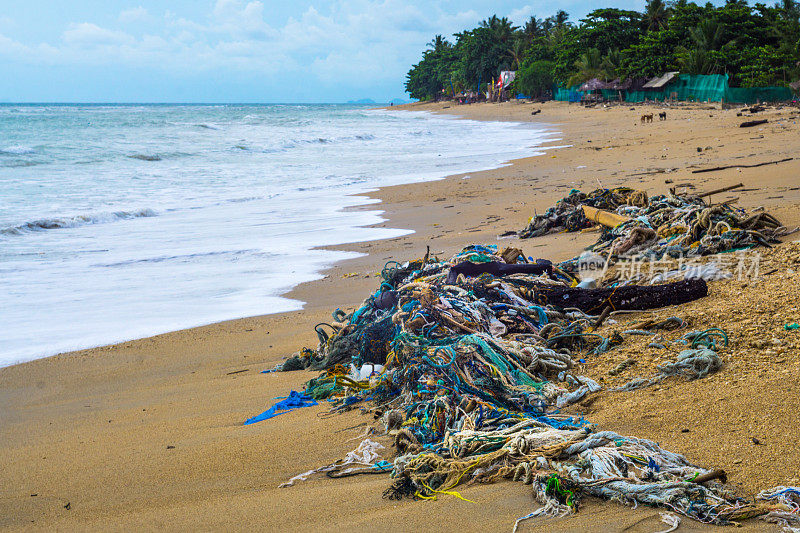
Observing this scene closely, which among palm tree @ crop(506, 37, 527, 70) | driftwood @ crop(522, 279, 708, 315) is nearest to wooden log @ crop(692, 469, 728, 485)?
driftwood @ crop(522, 279, 708, 315)

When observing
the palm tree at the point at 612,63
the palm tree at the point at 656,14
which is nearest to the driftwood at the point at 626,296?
the palm tree at the point at 612,63

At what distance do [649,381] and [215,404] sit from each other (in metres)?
2.56

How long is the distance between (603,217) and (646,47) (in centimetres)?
4081

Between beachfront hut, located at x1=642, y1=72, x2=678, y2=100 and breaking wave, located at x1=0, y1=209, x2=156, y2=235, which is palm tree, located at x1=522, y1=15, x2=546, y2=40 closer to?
beachfront hut, located at x1=642, y1=72, x2=678, y2=100

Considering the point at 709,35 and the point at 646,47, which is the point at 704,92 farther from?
the point at 646,47

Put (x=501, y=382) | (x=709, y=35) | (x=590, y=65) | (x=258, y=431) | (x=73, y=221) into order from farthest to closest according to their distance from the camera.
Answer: (x=590, y=65) → (x=709, y=35) → (x=73, y=221) → (x=258, y=431) → (x=501, y=382)

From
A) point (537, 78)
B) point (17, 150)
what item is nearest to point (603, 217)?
point (17, 150)

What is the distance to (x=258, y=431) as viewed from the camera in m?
3.40

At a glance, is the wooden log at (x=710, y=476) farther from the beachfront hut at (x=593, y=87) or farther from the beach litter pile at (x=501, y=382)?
the beachfront hut at (x=593, y=87)

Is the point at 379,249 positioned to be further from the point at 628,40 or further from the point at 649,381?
the point at 628,40

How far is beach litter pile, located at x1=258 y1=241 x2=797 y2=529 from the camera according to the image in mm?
2240

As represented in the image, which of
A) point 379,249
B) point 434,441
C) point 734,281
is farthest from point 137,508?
point 379,249

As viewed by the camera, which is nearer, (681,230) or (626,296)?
(626,296)

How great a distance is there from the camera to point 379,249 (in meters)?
8.15
